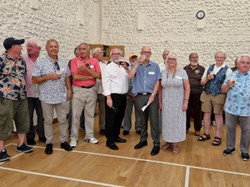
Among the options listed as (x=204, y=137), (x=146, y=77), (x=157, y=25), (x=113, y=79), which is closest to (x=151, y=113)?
(x=146, y=77)

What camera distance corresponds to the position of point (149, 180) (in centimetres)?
256

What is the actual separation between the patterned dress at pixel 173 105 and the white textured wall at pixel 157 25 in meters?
2.90

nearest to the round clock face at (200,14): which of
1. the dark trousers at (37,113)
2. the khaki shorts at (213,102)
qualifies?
the khaki shorts at (213,102)

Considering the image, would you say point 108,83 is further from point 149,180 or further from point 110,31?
point 110,31

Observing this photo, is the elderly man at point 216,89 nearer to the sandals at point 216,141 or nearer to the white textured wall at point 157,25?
the sandals at point 216,141

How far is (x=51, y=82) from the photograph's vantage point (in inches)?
122

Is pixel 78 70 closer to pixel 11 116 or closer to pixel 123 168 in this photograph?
pixel 11 116

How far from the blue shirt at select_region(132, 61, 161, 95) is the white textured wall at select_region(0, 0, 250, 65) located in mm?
2532

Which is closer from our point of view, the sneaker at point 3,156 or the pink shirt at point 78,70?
the sneaker at point 3,156

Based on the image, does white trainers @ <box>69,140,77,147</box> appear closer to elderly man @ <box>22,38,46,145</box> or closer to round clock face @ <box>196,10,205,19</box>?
elderly man @ <box>22,38,46,145</box>

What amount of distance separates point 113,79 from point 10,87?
1.32m

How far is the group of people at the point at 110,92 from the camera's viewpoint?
2975mm

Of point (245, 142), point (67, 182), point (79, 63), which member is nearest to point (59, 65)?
point (79, 63)

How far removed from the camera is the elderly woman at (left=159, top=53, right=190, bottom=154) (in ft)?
10.4
